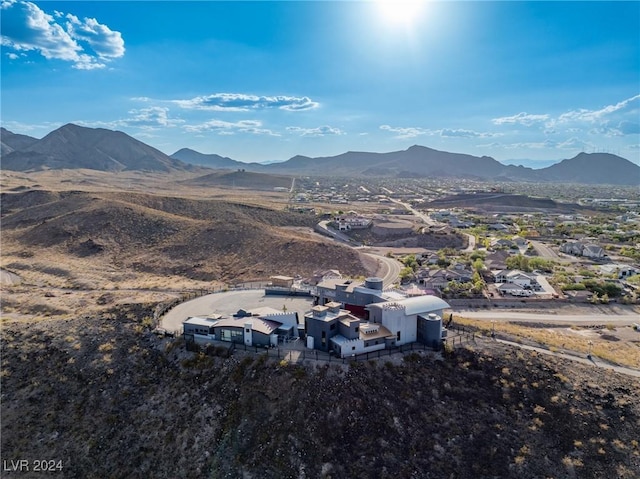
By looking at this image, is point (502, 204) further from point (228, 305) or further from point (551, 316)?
point (228, 305)

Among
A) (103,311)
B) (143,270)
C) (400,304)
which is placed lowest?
(143,270)

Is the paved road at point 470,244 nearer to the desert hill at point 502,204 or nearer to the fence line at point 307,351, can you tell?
the fence line at point 307,351

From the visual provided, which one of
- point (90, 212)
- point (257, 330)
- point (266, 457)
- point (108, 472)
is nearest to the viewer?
point (266, 457)

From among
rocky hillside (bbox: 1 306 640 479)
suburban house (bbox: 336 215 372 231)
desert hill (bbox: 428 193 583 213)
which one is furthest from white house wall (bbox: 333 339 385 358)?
desert hill (bbox: 428 193 583 213)

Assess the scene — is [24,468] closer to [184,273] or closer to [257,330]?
[257,330]

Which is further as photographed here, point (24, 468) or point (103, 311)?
point (103, 311)

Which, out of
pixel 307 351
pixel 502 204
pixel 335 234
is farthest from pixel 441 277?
pixel 502 204

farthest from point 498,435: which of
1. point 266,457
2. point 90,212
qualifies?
point 90,212

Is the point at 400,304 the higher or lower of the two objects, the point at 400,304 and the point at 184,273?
the higher

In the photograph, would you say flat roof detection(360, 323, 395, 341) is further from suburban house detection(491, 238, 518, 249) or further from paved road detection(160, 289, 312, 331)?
suburban house detection(491, 238, 518, 249)

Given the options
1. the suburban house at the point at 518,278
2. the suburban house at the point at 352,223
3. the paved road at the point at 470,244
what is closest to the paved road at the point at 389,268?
the suburban house at the point at 518,278
